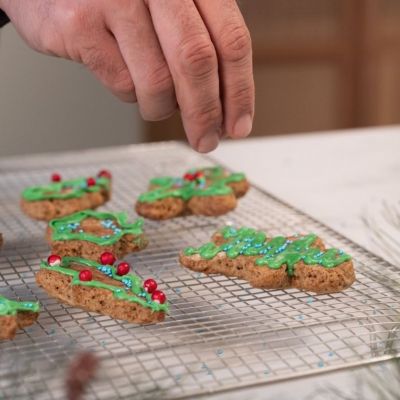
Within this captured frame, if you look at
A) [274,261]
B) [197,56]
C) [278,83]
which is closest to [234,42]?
[197,56]

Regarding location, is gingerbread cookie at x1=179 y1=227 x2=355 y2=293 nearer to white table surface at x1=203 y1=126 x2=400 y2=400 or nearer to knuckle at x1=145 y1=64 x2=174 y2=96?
white table surface at x1=203 y1=126 x2=400 y2=400

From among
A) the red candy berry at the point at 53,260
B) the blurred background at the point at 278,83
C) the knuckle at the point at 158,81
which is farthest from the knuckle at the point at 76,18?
the blurred background at the point at 278,83

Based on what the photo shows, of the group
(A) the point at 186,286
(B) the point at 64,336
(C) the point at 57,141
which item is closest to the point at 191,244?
(A) the point at 186,286

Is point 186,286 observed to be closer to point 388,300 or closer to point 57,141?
point 388,300

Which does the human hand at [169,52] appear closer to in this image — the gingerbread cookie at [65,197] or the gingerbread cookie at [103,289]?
the gingerbread cookie at [103,289]

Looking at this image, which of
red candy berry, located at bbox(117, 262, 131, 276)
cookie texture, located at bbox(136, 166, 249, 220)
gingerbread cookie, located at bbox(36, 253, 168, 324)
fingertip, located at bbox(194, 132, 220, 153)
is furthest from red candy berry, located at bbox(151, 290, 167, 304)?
cookie texture, located at bbox(136, 166, 249, 220)
